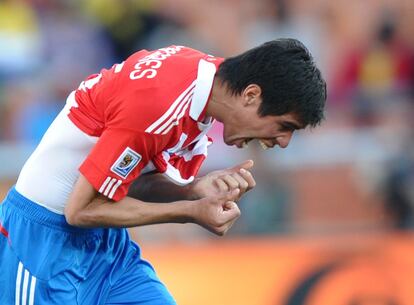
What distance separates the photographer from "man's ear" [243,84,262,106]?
4.54 metres

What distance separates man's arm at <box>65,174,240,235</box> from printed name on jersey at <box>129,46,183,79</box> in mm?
510

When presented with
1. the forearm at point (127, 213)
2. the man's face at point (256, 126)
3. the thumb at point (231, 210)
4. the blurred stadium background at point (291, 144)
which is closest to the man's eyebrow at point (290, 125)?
the man's face at point (256, 126)

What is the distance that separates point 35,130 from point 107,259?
530cm

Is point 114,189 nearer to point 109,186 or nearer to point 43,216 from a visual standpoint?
point 109,186

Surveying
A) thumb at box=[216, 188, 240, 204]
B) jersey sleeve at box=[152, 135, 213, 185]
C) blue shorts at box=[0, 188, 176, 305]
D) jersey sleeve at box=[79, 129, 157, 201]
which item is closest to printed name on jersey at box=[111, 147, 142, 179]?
jersey sleeve at box=[79, 129, 157, 201]

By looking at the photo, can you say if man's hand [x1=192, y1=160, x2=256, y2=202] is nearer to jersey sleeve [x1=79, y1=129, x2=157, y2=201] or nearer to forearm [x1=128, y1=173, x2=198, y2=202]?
forearm [x1=128, y1=173, x2=198, y2=202]

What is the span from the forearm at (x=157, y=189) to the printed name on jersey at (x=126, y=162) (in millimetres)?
530

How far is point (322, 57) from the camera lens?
11234mm

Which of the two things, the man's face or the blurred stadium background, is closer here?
the man's face

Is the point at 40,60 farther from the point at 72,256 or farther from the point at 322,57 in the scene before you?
the point at 72,256

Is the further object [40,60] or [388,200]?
[40,60]

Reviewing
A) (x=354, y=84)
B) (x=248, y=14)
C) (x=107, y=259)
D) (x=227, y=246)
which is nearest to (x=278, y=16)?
(x=248, y=14)

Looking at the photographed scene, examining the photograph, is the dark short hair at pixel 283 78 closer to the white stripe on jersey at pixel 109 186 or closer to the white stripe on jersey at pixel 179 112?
the white stripe on jersey at pixel 179 112

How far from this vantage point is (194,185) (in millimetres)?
4980
